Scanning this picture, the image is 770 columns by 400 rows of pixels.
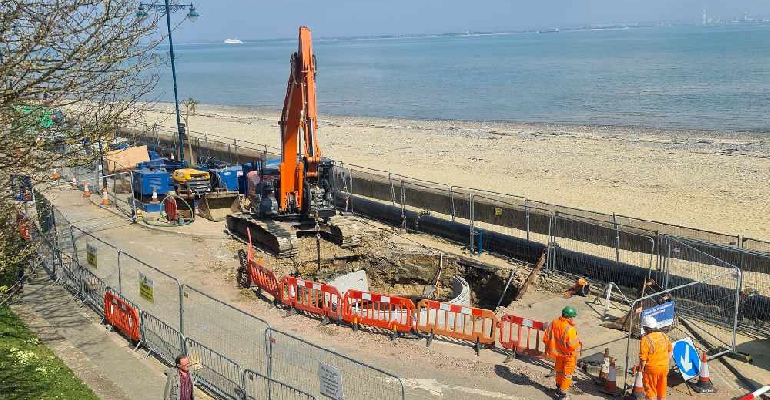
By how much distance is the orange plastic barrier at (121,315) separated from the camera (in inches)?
517

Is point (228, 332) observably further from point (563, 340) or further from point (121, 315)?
point (563, 340)

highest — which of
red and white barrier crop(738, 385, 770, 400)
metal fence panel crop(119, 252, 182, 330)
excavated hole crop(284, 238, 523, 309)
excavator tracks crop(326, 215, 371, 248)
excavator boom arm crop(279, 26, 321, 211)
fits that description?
excavator boom arm crop(279, 26, 321, 211)

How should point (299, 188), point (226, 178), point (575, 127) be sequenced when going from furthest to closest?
1. point (575, 127)
2. point (226, 178)
3. point (299, 188)

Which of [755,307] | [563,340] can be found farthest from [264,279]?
[755,307]

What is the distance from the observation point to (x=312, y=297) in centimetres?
1531

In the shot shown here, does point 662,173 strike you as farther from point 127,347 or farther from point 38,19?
point 38,19

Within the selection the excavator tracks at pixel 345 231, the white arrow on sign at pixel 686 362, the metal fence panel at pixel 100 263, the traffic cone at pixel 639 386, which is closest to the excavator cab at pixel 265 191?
the excavator tracks at pixel 345 231

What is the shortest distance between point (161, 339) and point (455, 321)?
532 centimetres

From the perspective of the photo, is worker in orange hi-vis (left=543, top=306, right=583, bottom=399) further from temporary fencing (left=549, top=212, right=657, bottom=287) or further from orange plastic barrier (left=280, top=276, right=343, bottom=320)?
temporary fencing (left=549, top=212, right=657, bottom=287)

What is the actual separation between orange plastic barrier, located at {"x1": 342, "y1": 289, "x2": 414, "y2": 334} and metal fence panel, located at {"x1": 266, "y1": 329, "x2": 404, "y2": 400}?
2179 millimetres

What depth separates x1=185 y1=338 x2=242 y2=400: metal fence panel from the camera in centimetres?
1120

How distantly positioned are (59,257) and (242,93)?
293 ft

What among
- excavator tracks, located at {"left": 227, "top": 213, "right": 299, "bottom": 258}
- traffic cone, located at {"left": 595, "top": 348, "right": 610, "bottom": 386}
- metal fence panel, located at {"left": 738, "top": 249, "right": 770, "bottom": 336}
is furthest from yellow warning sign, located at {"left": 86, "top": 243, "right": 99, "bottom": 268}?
metal fence panel, located at {"left": 738, "top": 249, "right": 770, "bottom": 336}

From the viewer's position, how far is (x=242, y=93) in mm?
103438
